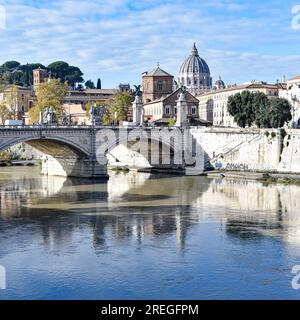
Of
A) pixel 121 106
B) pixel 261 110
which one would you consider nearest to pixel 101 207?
pixel 261 110

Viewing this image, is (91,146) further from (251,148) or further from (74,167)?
(251,148)

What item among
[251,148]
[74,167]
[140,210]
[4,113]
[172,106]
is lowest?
[140,210]

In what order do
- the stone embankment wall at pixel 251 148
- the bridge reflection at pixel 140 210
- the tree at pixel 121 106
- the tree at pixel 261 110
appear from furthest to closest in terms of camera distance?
the tree at pixel 121 106 < the tree at pixel 261 110 < the stone embankment wall at pixel 251 148 < the bridge reflection at pixel 140 210

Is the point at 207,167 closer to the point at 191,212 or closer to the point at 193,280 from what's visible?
the point at 191,212

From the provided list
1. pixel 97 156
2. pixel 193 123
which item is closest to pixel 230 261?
pixel 97 156

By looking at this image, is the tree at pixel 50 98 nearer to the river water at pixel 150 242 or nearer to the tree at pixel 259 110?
the tree at pixel 259 110

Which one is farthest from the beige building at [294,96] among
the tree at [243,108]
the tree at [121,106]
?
the tree at [121,106]
